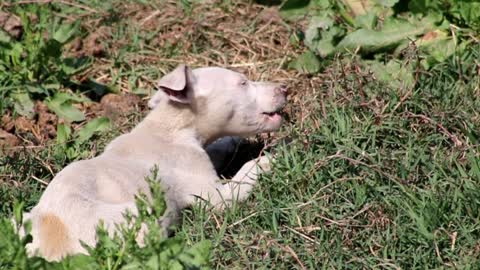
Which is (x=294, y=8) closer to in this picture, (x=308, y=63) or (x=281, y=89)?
(x=308, y=63)

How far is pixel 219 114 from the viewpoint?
21.8ft

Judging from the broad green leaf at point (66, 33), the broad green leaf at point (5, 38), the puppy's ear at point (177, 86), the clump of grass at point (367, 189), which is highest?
the puppy's ear at point (177, 86)

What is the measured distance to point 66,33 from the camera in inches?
303

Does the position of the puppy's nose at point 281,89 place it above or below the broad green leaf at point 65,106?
above

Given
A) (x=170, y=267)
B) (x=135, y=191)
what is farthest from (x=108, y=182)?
(x=170, y=267)

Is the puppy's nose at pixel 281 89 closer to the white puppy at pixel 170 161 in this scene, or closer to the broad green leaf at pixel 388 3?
the white puppy at pixel 170 161

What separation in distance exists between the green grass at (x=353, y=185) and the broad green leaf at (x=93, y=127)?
0.15 feet

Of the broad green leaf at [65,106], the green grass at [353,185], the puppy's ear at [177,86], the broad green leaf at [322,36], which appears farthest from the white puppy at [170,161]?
the broad green leaf at [322,36]

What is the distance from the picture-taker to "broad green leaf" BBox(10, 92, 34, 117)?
7.46 meters

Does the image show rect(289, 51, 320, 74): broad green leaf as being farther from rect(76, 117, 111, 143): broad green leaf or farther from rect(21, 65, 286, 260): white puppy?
rect(76, 117, 111, 143): broad green leaf

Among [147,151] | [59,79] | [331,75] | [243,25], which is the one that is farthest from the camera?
[243,25]

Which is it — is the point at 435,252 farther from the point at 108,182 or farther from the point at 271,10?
the point at 271,10

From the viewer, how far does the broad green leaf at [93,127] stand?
7172mm

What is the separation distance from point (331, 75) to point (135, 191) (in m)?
1.73
